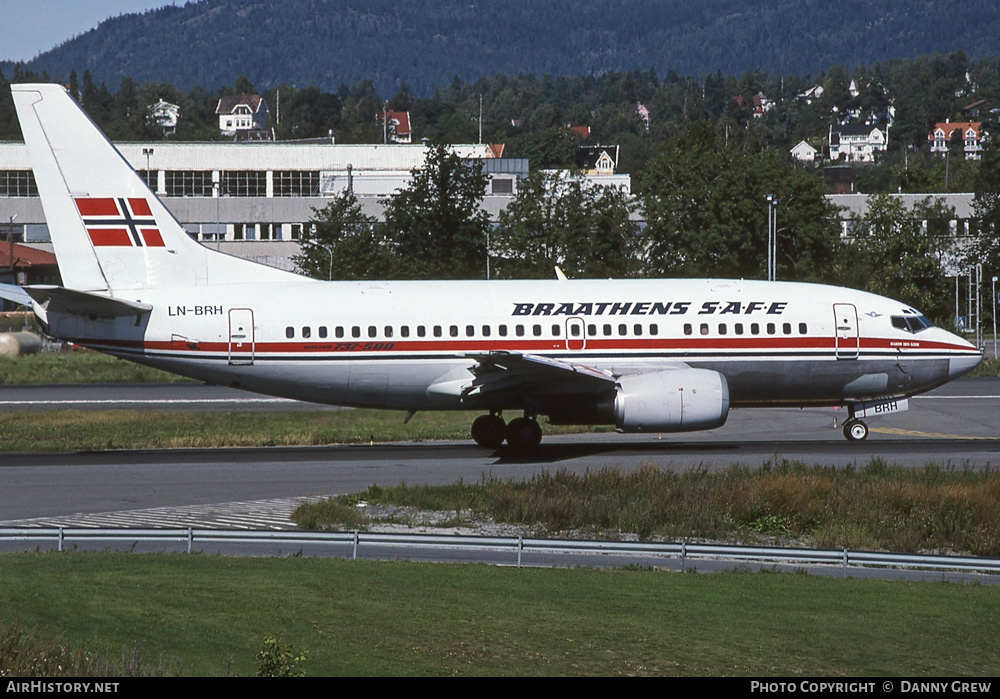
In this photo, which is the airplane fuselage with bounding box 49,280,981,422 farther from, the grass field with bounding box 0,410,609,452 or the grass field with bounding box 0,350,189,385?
the grass field with bounding box 0,350,189,385

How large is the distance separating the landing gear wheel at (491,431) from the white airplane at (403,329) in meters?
0.04

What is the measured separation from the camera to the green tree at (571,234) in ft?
260

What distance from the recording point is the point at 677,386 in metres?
30.5

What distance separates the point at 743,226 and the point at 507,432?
52.3 m

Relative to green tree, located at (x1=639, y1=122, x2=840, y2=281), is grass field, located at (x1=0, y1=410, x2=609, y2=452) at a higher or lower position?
lower

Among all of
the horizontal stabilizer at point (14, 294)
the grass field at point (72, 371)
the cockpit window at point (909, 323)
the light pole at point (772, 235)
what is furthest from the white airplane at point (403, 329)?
the light pole at point (772, 235)

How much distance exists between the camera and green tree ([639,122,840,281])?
3164 inches

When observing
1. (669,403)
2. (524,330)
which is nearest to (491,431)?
(524,330)

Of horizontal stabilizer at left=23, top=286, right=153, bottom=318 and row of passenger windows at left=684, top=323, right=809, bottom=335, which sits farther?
row of passenger windows at left=684, top=323, right=809, bottom=335

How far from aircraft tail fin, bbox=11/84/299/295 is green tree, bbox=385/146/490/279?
156 feet

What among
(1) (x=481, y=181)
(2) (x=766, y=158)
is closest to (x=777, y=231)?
(2) (x=766, y=158)

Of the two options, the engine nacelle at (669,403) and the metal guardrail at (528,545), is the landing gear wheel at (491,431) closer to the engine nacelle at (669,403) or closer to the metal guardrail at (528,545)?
the engine nacelle at (669,403)

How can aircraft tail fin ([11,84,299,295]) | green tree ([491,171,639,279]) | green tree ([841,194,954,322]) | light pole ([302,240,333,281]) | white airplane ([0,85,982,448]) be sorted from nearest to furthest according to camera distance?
white airplane ([0,85,982,448]), aircraft tail fin ([11,84,299,295]), light pole ([302,240,333,281]), green tree ([491,171,639,279]), green tree ([841,194,954,322])

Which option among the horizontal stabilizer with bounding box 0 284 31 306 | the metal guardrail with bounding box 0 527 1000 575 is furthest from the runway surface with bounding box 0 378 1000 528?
the horizontal stabilizer with bounding box 0 284 31 306
